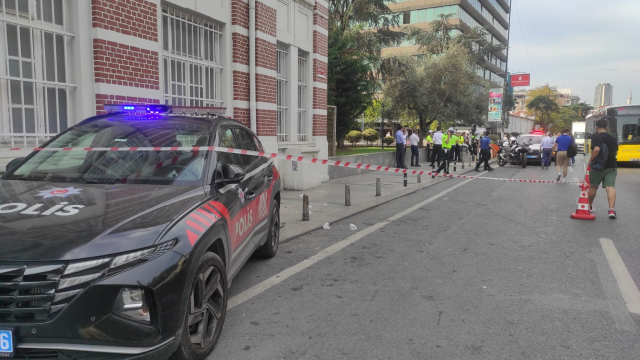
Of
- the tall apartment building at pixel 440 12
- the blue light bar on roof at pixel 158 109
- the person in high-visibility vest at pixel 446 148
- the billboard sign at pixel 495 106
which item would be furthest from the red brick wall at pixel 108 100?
the tall apartment building at pixel 440 12

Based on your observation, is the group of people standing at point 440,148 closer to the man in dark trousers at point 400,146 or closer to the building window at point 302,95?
the man in dark trousers at point 400,146

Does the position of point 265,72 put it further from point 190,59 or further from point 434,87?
point 434,87

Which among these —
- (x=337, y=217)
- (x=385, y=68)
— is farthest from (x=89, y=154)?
(x=385, y=68)

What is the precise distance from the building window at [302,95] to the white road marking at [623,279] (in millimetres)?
8651

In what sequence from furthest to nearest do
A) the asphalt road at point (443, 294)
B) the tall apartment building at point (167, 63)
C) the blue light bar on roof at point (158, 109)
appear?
the tall apartment building at point (167, 63), the blue light bar on roof at point (158, 109), the asphalt road at point (443, 294)

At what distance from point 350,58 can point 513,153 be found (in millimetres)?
9582

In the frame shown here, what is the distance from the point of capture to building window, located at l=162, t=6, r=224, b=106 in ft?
28.1

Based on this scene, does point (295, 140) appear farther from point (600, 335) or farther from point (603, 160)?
point (600, 335)

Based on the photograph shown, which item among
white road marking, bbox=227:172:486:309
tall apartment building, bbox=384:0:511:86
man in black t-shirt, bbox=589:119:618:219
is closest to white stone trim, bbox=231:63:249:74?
white road marking, bbox=227:172:486:309

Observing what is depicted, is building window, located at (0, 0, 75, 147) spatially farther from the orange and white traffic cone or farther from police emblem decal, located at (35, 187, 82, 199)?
the orange and white traffic cone

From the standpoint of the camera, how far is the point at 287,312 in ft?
13.0

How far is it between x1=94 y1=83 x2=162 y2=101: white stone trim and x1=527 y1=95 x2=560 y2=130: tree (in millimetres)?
80086

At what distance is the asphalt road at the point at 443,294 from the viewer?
132 inches

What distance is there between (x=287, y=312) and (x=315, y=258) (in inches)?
68.7
